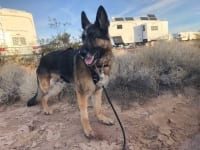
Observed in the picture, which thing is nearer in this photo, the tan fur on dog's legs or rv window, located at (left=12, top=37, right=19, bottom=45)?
the tan fur on dog's legs

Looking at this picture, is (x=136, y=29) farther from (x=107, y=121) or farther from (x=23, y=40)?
(x=107, y=121)

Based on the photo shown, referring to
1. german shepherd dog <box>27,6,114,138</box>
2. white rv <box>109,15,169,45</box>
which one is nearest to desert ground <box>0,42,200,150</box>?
german shepherd dog <box>27,6,114,138</box>

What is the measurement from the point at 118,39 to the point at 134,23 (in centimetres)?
495

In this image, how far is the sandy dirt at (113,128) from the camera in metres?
3.70

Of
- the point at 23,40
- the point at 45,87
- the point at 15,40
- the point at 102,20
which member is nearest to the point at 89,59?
the point at 102,20

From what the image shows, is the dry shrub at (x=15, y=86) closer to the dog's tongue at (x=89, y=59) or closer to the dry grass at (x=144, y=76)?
the dry grass at (x=144, y=76)

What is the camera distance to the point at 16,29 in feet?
71.4

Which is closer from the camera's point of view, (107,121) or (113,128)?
(113,128)

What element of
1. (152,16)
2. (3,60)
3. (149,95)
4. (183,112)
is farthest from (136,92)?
(152,16)

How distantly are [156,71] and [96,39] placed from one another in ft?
9.02

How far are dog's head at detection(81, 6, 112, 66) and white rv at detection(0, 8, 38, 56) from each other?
1590cm

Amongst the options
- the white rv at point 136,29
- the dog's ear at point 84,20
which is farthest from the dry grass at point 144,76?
the white rv at point 136,29

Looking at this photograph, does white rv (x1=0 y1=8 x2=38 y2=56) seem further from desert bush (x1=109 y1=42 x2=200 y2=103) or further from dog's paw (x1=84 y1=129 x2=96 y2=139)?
dog's paw (x1=84 y1=129 x2=96 y2=139)

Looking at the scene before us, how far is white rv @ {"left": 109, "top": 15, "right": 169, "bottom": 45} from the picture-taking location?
3903cm
